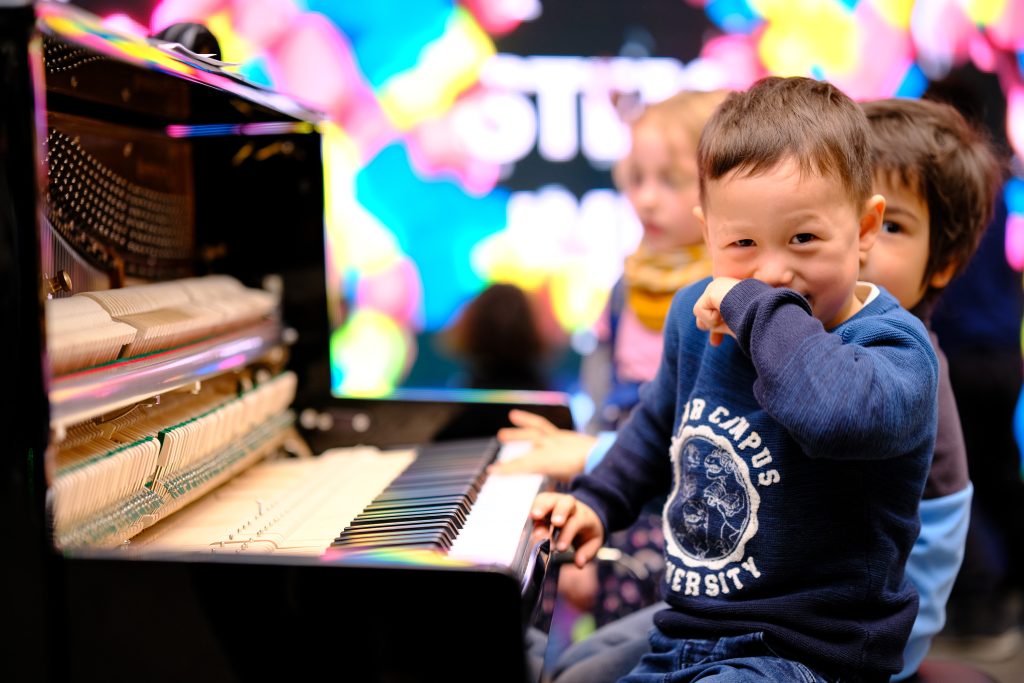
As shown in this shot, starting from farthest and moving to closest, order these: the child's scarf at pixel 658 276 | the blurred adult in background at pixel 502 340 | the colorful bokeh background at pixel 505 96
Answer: the colorful bokeh background at pixel 505 96 → the blurred adult in background at pixel 502 340 → the child's scarf at pixel 658 276

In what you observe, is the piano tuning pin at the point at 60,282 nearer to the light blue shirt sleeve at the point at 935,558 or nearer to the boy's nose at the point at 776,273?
the boy's nose at the point at 776,273

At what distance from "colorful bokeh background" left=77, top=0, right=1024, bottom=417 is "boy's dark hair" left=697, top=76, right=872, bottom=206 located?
2714 millimetres

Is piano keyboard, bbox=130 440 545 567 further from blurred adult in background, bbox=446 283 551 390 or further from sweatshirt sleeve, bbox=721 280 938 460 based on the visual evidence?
blurred adult in background, bbox=446 283 551 390

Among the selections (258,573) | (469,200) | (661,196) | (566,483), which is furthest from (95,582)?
(469,200)

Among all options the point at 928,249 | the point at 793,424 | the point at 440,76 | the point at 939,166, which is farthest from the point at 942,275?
the point at 440,76

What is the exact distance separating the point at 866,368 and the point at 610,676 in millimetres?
767

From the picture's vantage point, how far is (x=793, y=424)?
121 cm

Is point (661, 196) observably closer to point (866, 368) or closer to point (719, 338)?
point (719, 338)

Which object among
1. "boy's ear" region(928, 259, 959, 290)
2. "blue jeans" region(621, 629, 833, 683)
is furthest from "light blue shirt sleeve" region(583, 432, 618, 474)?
"boy's ear" region(928, 259, 959, 290)

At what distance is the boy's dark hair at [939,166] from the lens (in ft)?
5.53

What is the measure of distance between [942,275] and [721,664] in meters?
0.92

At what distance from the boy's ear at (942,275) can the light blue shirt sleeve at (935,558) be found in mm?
406

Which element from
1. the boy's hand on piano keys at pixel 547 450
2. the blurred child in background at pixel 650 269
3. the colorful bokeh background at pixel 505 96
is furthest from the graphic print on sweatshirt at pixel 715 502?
the colorful bokeh background at pixel 505 96

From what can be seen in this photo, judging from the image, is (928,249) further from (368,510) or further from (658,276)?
(368,510)
